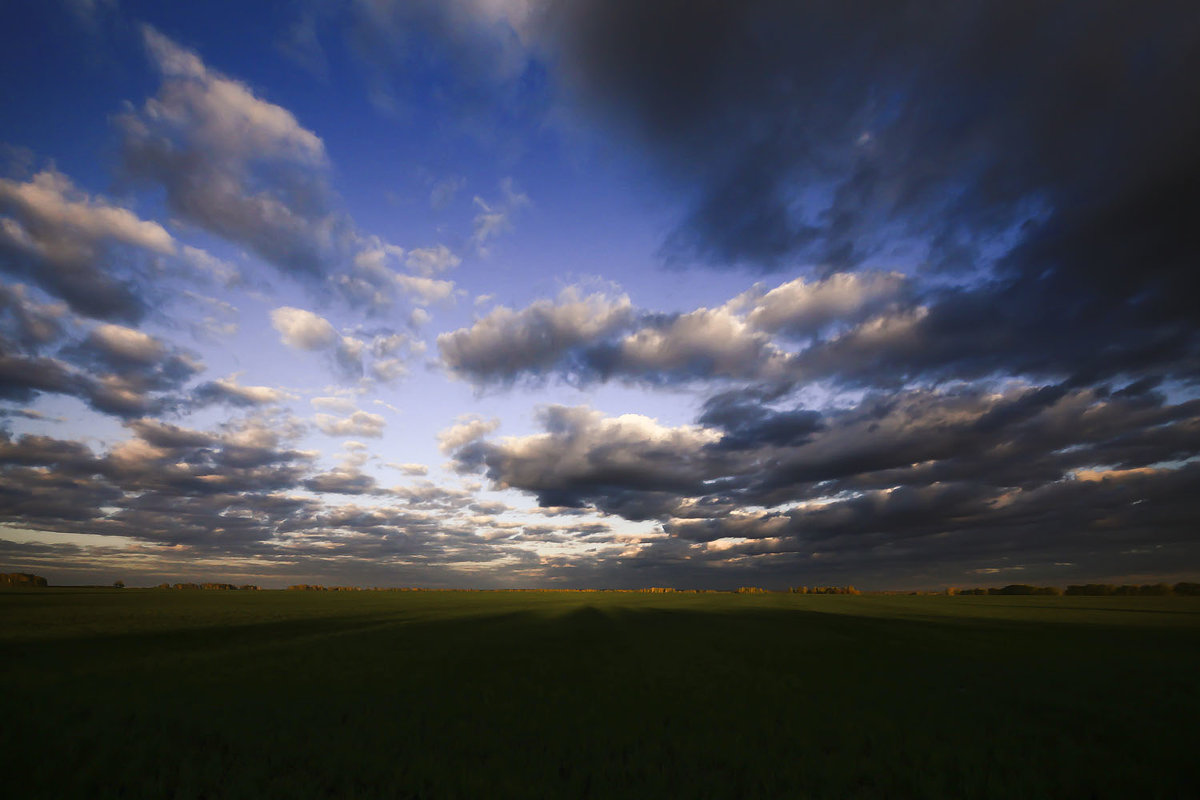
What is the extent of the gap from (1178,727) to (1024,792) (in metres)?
8.06

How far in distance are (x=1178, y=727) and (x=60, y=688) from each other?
1272 inches

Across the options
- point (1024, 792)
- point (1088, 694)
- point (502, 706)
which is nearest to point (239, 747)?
point (502, 706)

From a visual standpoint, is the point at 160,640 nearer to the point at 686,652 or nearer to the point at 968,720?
the point at 686,652

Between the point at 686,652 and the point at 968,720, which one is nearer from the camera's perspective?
the point at 968,720

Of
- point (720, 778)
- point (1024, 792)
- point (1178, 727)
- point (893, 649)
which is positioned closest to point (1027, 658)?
point (893, 649)

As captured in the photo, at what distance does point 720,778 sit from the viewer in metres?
10.0

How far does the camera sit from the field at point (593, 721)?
9.75m

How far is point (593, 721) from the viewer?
45.4 ft

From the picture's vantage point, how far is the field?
384 inches

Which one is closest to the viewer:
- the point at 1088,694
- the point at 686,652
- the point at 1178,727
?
the point at 1178,727

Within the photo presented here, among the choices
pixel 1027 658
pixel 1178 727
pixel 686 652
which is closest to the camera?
pixel 1178 727

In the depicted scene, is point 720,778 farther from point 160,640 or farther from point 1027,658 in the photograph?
point 160,640

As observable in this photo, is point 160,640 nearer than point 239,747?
No

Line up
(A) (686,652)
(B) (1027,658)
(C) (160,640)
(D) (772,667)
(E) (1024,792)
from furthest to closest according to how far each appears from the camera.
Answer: (C) (160,640) → (A) (686,652) → (B) (1027,658) → (D) (772,667) → (E) (1024,792)
